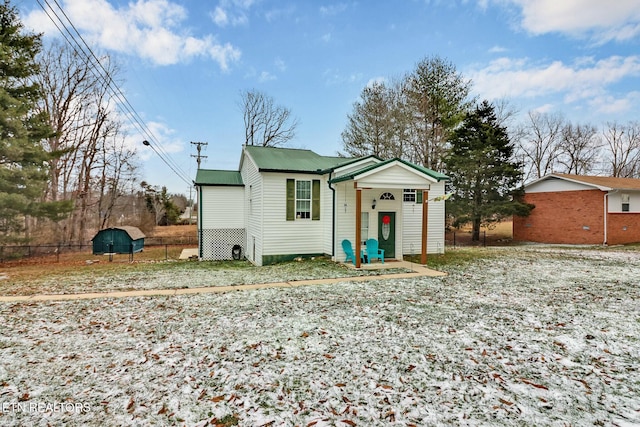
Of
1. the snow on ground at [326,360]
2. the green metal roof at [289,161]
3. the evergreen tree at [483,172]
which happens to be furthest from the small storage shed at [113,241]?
the evergreen tree at [483,172]

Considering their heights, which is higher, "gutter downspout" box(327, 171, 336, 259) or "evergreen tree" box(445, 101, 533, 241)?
"evergreen tree" box(445, 101, 533, 241)

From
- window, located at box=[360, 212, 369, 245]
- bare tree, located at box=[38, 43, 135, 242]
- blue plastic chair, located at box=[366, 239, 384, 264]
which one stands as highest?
bare tree, located at box=[38, 43, 135, 242]

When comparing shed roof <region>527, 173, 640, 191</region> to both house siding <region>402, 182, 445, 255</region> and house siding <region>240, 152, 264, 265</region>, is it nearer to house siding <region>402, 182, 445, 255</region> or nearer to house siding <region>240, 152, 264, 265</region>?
house siding <region>402, 182, 445, 255</region>

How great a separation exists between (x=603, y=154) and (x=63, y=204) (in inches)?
1935

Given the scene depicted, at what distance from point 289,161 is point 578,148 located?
36191mm

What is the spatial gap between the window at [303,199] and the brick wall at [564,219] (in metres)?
18.1

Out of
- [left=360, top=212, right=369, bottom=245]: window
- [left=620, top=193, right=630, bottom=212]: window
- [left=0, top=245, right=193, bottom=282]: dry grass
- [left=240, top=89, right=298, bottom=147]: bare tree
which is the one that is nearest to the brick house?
[left=620, top=193, right=630, bottom=212]: window

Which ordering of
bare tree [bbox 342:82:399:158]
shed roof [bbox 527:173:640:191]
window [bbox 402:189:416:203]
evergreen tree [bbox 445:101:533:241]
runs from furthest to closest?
bare tree [bbox 342:82:399:158] → evergreen tree [bbox 445:101:533:241] → shed roof [bbox 527:173:640:191] → window [bbox 402:189:416:203]

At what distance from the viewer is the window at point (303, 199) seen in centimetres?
1193

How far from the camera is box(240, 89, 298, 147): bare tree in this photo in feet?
95.6

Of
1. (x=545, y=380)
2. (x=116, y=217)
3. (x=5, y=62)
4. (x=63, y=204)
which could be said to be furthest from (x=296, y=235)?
(x=116, y=217)

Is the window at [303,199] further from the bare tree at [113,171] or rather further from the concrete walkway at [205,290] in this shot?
the bare tree at [113,171]

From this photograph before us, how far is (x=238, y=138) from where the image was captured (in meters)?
29.2

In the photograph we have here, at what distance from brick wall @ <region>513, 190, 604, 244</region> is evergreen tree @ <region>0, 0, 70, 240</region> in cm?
Result: 2855
